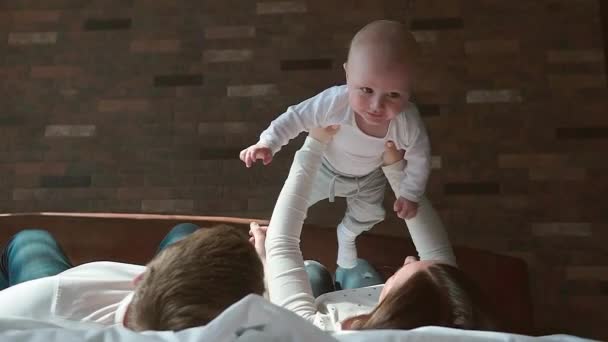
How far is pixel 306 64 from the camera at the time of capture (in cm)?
158

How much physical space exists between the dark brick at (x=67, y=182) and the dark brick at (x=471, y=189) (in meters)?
0.83

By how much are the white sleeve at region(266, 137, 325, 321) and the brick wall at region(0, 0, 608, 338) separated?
54cm

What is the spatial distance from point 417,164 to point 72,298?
0.51m

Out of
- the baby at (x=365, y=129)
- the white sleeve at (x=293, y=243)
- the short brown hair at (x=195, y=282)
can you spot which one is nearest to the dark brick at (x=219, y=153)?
the baby at (x=365, y=129)

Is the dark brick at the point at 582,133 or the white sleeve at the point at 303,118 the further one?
the dark brick at the point at 582,133

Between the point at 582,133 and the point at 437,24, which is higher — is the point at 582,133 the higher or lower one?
the lower one

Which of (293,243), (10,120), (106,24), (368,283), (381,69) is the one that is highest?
(106,24)

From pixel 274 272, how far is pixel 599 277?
94 centimetres

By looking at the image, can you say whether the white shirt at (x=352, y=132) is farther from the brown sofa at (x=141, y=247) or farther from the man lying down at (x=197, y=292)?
the brown sofa at (x=141, y=247)

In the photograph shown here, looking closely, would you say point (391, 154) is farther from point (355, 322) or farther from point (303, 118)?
point (355, 322)

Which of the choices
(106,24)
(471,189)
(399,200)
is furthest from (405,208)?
(106,24)

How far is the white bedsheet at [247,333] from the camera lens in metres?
0.55

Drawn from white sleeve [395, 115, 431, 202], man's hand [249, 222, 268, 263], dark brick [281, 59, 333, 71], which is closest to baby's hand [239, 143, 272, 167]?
man's hand [249, 222, 268, 263]

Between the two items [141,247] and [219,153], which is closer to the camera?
[141,247]
